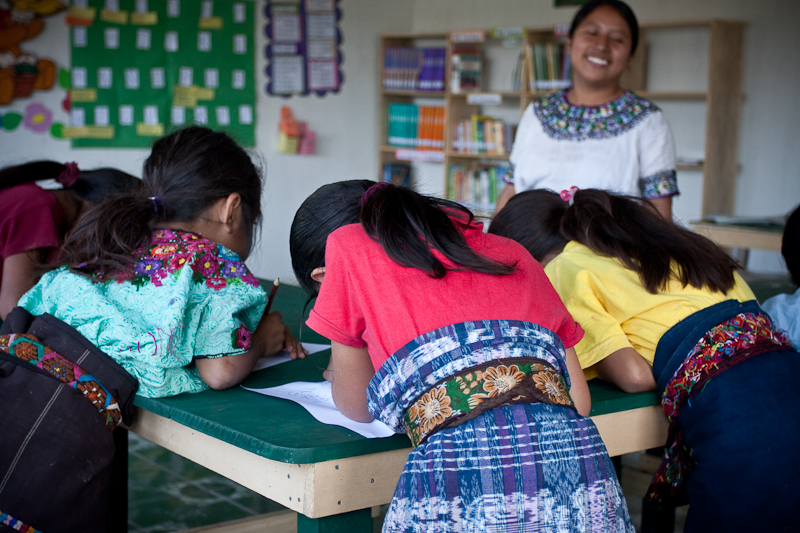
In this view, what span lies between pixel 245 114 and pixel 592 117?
3.36 meters

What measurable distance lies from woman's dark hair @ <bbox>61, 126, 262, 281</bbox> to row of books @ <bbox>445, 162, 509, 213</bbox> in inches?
162

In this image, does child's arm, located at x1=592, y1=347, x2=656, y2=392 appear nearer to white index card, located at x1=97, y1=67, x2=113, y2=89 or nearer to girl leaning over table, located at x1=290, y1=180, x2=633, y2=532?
girl leaning over table, located at x1=290, y1=180, x2=633, y2=532

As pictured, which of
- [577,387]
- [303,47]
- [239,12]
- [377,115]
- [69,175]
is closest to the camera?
[577,387]

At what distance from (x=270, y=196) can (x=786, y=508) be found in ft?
15.1

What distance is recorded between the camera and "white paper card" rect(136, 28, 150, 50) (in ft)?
15.4

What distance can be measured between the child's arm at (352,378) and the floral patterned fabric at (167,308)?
256 millimetres

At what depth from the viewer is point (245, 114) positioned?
527 centimetres

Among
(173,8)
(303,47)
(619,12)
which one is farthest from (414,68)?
(619,12)

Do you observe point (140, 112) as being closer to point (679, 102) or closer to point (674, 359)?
point (679, 102)

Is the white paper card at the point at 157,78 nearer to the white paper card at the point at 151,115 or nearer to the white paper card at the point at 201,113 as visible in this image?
the white paper card at the point at 151,115

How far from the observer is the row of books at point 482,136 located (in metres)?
5.48

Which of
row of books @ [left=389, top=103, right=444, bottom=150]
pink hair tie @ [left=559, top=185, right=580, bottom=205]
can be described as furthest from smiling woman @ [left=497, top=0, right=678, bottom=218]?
row of books @ [left=389, top=103, right=444, bottom=150]

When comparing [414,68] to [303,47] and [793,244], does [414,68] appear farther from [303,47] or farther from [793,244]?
[793,244]

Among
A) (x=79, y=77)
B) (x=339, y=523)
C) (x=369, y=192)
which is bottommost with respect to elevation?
(x=339, y=523)
